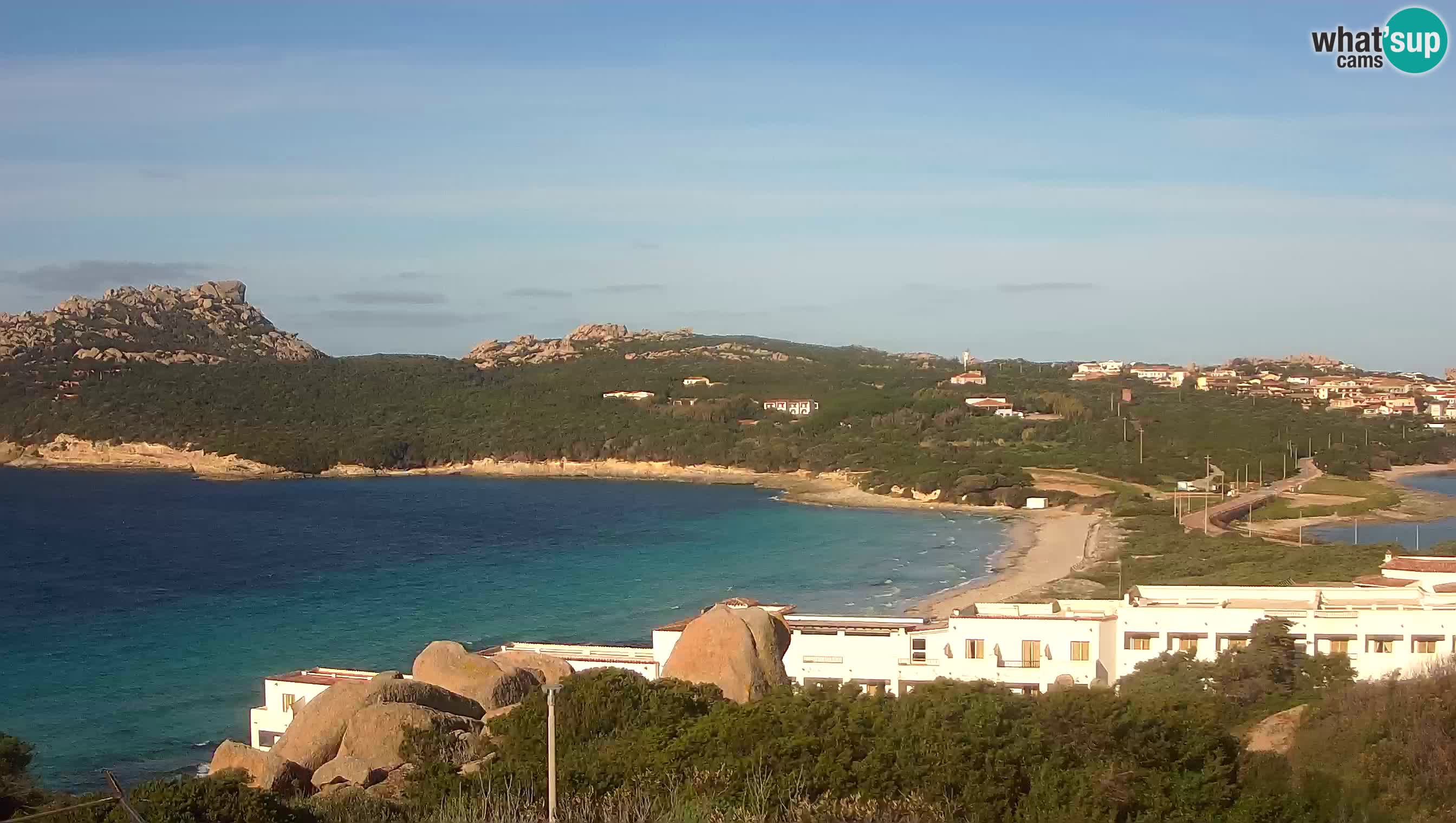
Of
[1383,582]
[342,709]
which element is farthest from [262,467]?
[342,709]

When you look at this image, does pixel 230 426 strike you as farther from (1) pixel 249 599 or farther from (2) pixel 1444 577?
(2) pixel 1444 577

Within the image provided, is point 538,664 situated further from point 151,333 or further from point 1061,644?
point 151,333

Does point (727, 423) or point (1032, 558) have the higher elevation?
point (727, 423)

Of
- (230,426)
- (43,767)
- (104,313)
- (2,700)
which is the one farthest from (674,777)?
(104,313)

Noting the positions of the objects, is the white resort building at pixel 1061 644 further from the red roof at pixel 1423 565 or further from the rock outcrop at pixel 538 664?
the red roof at pixel 1423 565

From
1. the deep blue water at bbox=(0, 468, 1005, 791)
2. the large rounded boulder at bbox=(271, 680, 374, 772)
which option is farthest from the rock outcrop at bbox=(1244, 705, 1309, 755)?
the deep blue water at bbox=(0, 468, 1005, 791)

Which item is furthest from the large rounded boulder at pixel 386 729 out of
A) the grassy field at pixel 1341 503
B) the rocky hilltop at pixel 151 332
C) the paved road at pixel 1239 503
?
the rocky hilltop at pixel 151 332
